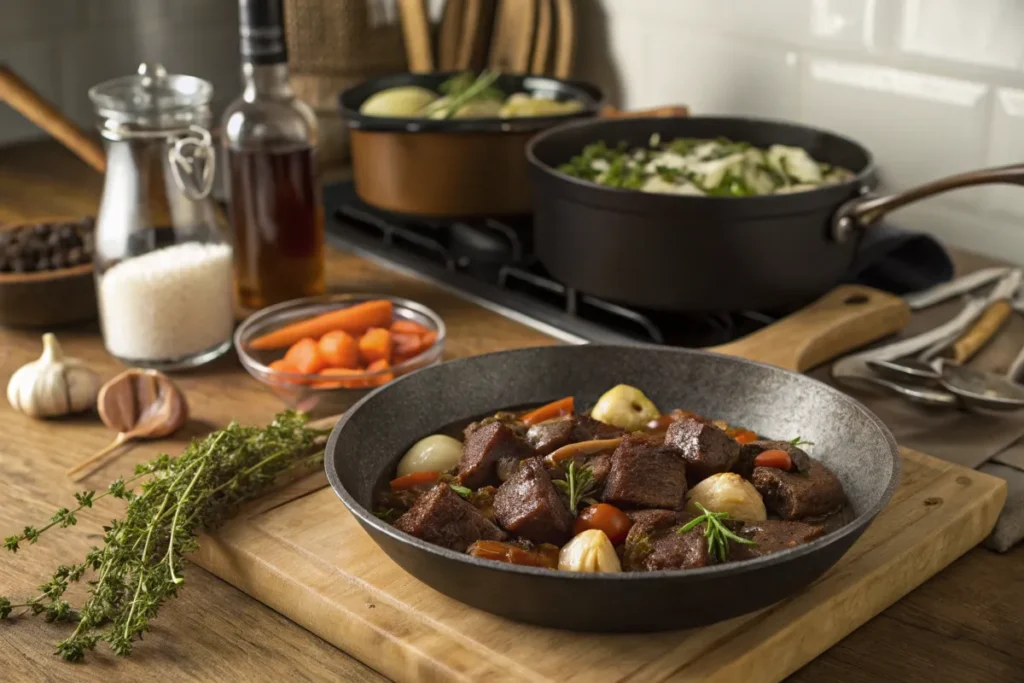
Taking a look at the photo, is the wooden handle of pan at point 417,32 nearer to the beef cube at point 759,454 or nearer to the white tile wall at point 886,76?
the white tile wall at point 886,76

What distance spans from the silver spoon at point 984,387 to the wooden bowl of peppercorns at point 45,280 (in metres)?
1.18

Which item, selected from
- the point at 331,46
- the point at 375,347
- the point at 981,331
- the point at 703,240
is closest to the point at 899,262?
the point at 981,331

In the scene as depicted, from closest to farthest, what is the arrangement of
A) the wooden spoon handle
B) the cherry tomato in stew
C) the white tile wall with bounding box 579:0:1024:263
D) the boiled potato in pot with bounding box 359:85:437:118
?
the cherry tomato in stew
the wooden spoon handle
the white tile wall with bounding box 579:0:1024:263
the boiled potato in pot with bounding box 359:85:437:118

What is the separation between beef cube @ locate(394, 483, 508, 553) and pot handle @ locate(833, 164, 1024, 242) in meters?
0.74

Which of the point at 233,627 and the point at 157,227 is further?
the point at 157,227

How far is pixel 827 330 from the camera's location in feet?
5.34

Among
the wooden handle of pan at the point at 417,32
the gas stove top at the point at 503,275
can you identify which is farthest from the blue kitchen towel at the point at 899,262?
the wooden handle of pan at the point at 417,32

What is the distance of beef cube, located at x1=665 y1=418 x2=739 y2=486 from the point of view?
45.2 inches

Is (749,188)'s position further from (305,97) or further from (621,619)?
(305,97)

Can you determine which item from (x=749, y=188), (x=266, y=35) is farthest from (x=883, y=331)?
(x=266, y=35)

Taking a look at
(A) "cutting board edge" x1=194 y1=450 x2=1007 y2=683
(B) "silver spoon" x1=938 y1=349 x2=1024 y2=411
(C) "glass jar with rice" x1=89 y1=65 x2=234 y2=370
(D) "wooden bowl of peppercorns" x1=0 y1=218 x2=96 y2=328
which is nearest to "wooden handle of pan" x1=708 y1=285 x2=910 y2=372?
(B) "silver spoon" x1=938 y1=349 x2=1024 y2=411

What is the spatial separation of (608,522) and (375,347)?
0.60 metres

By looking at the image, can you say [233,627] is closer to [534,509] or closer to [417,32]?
[534,509]

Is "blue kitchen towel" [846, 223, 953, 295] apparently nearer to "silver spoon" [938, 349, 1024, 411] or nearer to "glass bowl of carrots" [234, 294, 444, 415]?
"silver spoon" [938, 349, 1024, 411]
